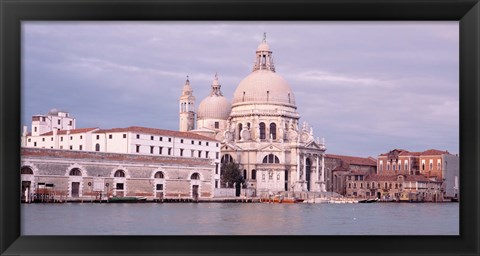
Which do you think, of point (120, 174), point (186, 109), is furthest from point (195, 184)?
point (186, 109)

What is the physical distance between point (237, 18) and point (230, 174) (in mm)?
19546

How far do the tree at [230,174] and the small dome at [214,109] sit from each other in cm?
479

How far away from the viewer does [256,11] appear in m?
2.06

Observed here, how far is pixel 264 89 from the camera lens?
24.3 metres

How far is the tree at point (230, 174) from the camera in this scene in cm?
2148

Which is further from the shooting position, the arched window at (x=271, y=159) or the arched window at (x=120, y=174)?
the arched window at (x=271, y=159)

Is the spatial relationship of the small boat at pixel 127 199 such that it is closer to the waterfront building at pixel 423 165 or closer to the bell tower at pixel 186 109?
the waterfront building at pixel 423 165

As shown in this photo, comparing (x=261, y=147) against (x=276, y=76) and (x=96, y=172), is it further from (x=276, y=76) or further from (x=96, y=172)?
(x=96, y=172)

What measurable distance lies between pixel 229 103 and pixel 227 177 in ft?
19.7

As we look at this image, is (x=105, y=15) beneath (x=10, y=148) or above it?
above

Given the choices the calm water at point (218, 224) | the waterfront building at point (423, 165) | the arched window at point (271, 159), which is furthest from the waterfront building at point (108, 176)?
the waterfront building at point (423, 165)

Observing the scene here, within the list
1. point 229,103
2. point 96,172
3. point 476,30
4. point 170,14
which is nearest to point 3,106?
point 170,14

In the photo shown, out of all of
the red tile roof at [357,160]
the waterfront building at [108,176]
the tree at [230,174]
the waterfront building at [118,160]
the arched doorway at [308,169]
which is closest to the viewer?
the waterfront building at [108,176]

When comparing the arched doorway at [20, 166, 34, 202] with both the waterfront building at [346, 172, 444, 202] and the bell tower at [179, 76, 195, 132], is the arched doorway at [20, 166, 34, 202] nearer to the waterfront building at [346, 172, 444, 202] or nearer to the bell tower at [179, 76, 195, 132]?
the bell tower at [179, 76, 195, 132]
